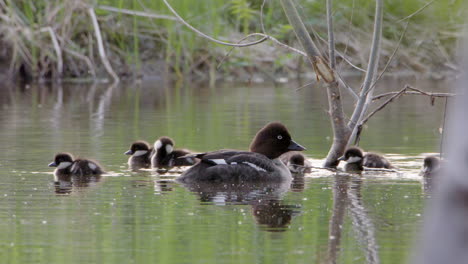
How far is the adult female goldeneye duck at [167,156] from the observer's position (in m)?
9.02

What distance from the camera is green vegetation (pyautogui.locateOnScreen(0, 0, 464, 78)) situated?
68.1 feet

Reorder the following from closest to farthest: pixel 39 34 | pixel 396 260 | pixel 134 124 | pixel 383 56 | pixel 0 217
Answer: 1. pixel 396 260
2. pixel 0 217
3. pixel 134 124
4. pixel 39 34
5. pixel 383 56

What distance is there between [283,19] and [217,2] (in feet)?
8.28

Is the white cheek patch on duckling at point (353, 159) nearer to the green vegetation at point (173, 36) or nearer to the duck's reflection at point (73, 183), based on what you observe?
the duck's reflection at point (73, 183)

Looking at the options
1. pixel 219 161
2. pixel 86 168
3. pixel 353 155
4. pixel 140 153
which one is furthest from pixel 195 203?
pixel 140 153

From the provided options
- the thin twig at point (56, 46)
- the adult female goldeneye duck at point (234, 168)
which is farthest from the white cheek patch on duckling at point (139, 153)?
the thin twig at point (56, 46)

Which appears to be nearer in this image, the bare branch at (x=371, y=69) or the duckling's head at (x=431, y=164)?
the bare branch at (x=371, y=69)

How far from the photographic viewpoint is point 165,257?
3906mm

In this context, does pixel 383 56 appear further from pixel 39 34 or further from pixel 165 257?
pixel 165 257

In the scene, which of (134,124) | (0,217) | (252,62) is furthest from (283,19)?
(0,217)

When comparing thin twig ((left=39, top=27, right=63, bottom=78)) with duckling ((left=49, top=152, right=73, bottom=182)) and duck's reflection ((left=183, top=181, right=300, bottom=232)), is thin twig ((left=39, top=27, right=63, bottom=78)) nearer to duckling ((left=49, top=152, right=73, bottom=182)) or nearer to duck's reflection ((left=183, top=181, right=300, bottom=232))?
duckling ((left=49, top=152, right=73, bottom=182))

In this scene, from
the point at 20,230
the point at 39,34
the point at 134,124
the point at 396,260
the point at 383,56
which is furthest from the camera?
the point at 383,56

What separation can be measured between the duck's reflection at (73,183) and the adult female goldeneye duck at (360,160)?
2.34 metres

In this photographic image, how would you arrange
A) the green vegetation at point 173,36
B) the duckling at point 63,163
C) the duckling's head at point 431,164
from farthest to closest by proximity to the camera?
1. the green vegetation at point 173,36
2. the duckling at point 63,163
3. the duckling's head at point 431,164
